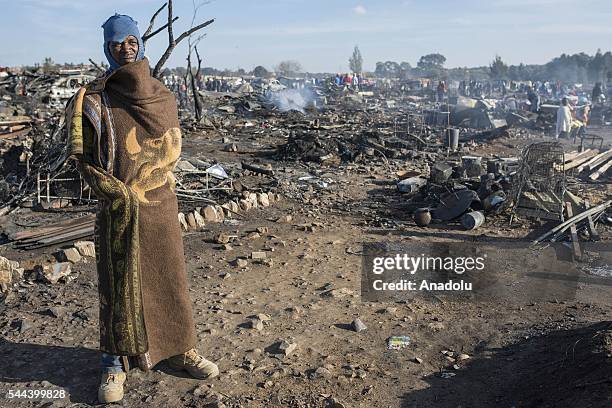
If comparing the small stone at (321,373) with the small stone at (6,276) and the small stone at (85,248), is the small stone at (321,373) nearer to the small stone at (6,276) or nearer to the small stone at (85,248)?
the small stone at (6,276)

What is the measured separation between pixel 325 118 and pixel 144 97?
19.6 metres

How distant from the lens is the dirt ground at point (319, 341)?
10.8 ft

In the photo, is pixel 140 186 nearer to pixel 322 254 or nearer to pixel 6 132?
pixel 322 254

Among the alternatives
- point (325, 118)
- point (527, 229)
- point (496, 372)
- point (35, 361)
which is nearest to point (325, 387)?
point (496, 372)

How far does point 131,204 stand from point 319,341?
5.87ft

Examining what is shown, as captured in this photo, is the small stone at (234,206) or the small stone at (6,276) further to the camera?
the small stone at (234,206)

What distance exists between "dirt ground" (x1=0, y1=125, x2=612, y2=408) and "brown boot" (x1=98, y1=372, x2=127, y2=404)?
0.08m

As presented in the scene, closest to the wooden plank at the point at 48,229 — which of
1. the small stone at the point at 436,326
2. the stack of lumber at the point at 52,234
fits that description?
the stack of lumber at the point at 52,234

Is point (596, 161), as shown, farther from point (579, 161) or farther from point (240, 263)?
point (240, 263)

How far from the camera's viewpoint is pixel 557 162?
7.61 meters

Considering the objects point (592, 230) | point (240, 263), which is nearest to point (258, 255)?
point (240, 263)

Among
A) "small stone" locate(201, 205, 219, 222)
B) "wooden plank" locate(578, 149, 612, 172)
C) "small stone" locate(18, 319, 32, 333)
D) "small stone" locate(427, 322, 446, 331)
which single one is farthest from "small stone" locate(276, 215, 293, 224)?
"wooden plank" locate(578, 149, 612, 172)

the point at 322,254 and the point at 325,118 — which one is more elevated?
the point at 325,118

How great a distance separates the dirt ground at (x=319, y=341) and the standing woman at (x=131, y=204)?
0.36m
